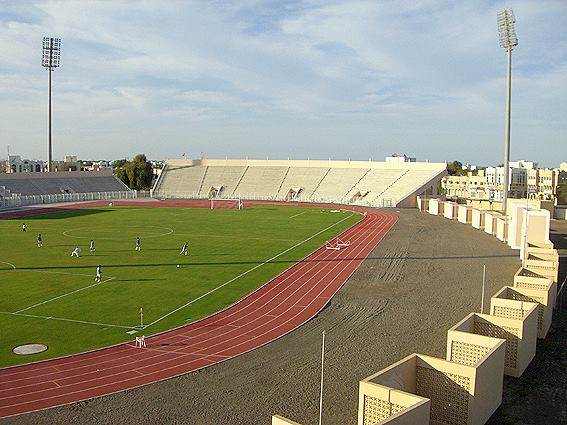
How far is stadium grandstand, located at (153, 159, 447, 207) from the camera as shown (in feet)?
233

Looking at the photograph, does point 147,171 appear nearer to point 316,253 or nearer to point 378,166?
point 378,166

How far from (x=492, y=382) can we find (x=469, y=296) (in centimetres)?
1071

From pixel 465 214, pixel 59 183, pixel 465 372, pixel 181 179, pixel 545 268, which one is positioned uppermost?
pixel 181 179

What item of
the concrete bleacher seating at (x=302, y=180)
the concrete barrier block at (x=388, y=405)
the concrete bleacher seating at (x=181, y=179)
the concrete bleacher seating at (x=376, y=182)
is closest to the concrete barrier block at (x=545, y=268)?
the concrete barrier block at (x=388, y=405)

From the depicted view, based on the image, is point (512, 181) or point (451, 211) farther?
point (512, 181)

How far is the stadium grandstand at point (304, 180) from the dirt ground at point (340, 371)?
4464cm

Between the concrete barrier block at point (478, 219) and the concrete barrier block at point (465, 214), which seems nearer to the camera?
the concrete barrier block at point (478, 219)

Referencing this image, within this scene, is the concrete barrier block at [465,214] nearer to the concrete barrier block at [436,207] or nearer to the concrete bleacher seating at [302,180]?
the concrete barrier block at [436,207]

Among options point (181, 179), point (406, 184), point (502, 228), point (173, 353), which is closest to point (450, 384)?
point (173, 353)

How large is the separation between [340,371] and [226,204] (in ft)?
187

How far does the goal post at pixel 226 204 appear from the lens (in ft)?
217

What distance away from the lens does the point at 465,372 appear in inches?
468

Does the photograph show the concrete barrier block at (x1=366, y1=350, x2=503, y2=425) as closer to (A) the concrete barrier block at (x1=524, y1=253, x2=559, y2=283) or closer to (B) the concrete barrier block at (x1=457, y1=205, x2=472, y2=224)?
(A) the concrete barrier block at (x1=524, y1=253, x2=559, y2=283)

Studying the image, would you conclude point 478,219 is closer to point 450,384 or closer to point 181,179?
point 450,384
